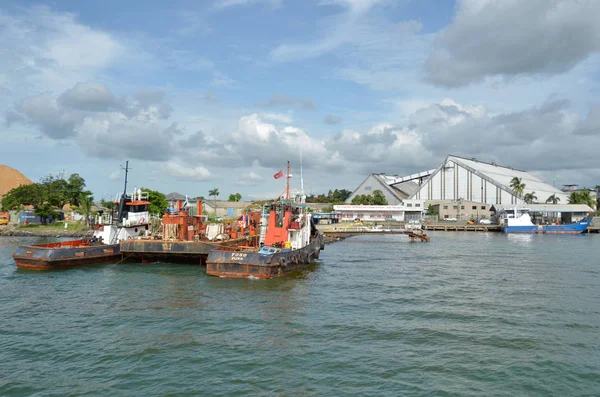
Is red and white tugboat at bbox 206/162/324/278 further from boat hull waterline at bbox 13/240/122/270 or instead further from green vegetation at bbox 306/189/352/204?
green vegetation at bbox 306/189/352/204

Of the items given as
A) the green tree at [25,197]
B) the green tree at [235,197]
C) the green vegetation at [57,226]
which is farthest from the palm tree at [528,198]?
the green tree at [25,197]

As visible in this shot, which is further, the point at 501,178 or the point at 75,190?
the point at 501,178

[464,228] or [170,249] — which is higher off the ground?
[464,228]

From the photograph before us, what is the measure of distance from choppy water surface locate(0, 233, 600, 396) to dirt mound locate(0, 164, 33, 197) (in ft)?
450

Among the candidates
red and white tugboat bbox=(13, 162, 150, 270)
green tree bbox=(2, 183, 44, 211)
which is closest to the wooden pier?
red and white tugboat bbox=(13, 162, 150, 270)

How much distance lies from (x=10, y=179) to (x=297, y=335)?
16248cm

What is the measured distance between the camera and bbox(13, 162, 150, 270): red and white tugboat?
93.8 feet

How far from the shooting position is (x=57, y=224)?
77.4 meters

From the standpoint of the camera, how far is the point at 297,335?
599 inches

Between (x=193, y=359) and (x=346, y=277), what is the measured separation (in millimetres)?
16259

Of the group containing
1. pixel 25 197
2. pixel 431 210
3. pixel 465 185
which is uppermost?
pixel 465 185

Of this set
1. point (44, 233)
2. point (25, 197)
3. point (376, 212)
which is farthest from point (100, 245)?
point (376, 212)

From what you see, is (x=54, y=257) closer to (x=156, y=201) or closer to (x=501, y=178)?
(x=156, y=201)

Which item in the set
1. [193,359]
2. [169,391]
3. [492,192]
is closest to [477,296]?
[193,359]
